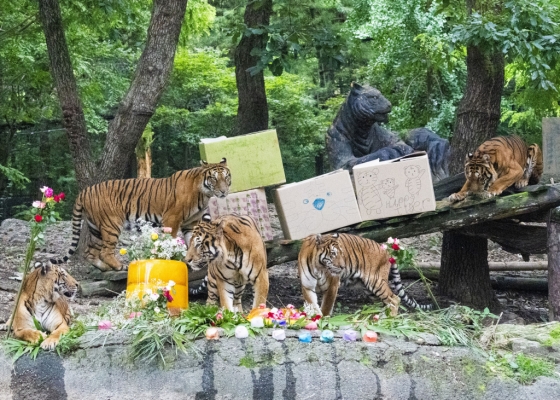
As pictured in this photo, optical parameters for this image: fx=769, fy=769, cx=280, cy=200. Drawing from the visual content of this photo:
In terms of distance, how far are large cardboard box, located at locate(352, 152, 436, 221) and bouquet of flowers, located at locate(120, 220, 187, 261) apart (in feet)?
6.25

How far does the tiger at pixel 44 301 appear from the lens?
18.1 ft

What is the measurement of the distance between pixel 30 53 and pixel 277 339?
9659mm

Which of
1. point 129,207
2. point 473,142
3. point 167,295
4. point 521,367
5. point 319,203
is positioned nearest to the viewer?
point 521,367

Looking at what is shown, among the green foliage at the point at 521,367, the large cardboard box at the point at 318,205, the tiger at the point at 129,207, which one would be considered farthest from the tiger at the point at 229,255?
the green foliage at the point at 521,367

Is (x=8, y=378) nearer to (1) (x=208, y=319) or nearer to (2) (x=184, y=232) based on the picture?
(1) (x=208, y=319)

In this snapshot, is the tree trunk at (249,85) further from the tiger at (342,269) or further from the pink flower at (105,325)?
the pink flower at (105,325)

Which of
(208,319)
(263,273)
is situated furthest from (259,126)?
(208,319)

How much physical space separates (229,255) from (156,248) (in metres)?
0.73

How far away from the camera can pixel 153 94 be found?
8359 mm

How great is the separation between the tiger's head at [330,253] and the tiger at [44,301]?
222 centimetres

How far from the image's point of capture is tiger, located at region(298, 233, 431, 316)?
687 centimetres

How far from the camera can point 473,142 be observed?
8.83 meters

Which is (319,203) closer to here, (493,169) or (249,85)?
(493,169)

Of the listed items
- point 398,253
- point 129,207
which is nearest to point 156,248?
point 129,207
